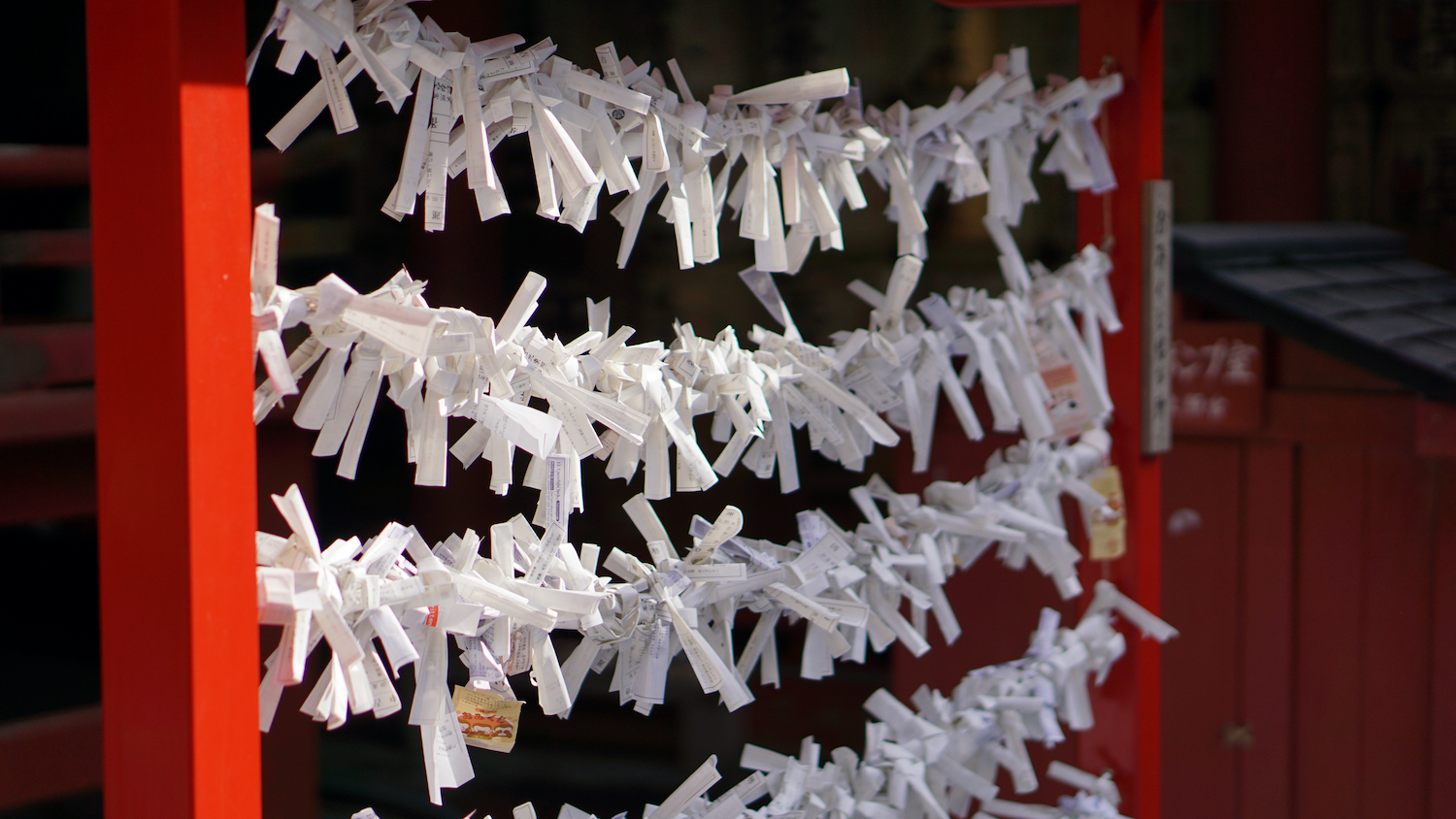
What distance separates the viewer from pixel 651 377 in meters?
0.89

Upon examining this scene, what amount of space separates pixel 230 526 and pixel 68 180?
1432 millimetres

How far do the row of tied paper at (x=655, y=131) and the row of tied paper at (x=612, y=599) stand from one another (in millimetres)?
207

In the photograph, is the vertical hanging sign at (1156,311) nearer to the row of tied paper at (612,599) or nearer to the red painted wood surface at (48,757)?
the row of tied paper at (612,599)

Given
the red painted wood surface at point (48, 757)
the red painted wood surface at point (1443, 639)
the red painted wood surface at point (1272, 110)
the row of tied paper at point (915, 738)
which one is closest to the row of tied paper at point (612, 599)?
the row of tied paper at point (915, 738)

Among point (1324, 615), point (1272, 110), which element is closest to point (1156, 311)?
point (1324, 615)

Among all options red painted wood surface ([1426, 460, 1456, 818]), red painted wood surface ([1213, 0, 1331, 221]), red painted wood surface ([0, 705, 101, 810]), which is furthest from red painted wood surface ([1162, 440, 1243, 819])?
red painted wood surface ([0, 705, 101, 810])

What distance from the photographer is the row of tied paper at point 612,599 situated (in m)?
0.72

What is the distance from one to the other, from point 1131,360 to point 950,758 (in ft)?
1.75

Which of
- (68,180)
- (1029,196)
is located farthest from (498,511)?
(1029,196)

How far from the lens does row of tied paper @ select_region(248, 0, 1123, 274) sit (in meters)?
0.74

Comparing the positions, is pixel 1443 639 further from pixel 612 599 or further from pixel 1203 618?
pixel 612 599

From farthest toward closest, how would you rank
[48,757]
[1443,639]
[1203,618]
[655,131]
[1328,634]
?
[1203,618] → [1328,634] → [1443,639] → [48,757] → [655,131]

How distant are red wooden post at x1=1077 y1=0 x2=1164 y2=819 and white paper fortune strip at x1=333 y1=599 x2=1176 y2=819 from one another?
0.04 meters

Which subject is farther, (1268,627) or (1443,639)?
(1268,627)
